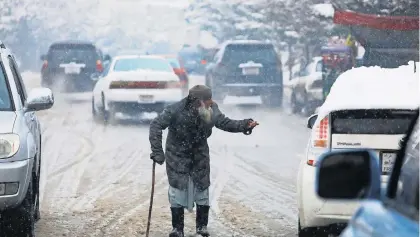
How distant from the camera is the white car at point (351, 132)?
7.10 meters

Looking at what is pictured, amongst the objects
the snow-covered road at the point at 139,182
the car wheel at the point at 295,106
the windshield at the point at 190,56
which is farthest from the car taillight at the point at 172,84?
the windshield at the point at 190,56

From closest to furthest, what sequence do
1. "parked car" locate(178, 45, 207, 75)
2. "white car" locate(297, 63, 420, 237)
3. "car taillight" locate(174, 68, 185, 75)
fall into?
1. "white car" locate(297, 63, 420, 237)
2. "car taillight" locate(174, 68, 185, 75)
3. "parked car" locate(178, 45, 207, 75)

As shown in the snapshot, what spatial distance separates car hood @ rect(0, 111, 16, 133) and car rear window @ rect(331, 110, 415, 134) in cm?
245

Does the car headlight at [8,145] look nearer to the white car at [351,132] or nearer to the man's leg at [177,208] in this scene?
the man's leg at [177,208]

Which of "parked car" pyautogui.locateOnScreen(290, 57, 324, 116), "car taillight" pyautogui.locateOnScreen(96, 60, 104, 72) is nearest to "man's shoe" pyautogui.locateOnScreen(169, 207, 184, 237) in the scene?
"parked car" pyautogui.locateOnScreen(290, 57, 324, 116)

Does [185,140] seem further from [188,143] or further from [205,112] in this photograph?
[205,112]

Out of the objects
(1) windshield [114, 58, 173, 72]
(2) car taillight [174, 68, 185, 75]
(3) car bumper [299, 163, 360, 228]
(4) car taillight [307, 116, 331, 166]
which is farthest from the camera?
(2) car taillight [174, 68, 185, 75]

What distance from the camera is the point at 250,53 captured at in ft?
83.0

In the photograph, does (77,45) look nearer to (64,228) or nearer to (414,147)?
(64,228)

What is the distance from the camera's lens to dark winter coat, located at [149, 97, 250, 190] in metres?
8.45

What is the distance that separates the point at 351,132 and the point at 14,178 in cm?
241

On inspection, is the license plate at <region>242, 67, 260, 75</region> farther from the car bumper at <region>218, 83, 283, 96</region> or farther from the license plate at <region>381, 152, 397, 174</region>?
the license plate at <region>381, 152, 397, 174</region>

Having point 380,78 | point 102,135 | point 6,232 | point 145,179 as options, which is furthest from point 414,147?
point 102,135

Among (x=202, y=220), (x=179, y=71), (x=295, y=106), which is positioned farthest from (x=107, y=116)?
(x=202, y=220)
